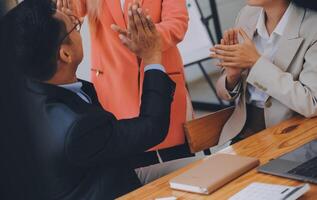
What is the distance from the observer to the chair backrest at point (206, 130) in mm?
1571

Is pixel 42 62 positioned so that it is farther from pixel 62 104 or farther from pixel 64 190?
pixel 64 190

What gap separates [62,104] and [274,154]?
583mm

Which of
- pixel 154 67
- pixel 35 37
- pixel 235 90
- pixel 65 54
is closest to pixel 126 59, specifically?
pixel 154 67

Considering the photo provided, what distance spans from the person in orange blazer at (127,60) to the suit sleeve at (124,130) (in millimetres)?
78

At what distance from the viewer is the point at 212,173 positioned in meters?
1.16

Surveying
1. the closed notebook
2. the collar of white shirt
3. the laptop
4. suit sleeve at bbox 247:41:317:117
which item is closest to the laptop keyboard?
the laptop

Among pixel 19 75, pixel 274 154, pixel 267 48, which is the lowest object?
pixel 274 154

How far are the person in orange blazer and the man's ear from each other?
0.35ft

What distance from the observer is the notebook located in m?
0.95

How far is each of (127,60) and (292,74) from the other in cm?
57

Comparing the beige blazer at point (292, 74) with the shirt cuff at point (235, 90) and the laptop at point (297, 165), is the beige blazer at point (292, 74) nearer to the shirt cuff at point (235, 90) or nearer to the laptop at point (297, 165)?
the shirt cuff at point (235, 90)

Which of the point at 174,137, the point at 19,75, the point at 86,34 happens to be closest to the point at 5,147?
the point at 19,75

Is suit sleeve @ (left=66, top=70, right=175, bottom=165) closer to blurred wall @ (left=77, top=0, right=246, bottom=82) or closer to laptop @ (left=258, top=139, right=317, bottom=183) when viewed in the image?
blurred wall @ (left=77, top=0, right=246, bottom=82)

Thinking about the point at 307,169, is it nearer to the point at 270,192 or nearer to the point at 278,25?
the point at 270,192
